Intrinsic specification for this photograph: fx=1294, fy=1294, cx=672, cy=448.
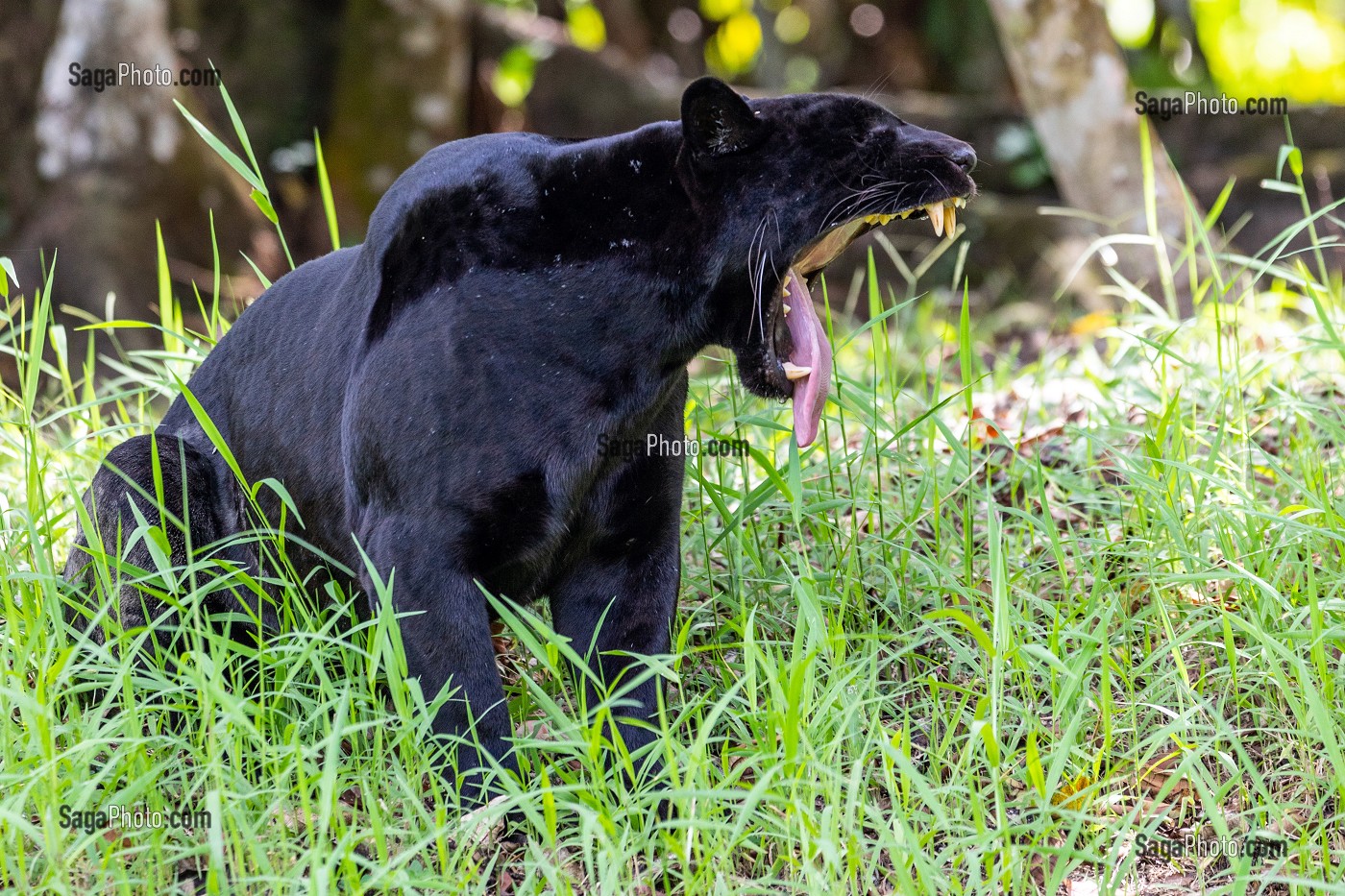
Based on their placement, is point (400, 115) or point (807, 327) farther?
point (400, 115)

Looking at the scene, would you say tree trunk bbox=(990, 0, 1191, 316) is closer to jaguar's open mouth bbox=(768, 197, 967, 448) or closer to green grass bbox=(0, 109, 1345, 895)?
green grass bbox=(0, 109, 1345, 895)

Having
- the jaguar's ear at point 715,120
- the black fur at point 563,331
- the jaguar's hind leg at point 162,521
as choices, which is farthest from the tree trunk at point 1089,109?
the jaguar's hind leg at point 162,521

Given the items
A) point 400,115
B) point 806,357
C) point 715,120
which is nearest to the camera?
point 715,120

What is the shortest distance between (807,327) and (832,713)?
775 mm

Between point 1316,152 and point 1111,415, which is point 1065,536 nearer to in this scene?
point 1111,415

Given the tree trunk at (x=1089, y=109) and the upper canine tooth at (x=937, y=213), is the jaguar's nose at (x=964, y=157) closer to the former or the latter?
the upper canine tooth at (x=937, y=213)

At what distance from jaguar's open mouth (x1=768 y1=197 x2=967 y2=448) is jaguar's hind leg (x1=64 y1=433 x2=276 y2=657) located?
3.87 feet

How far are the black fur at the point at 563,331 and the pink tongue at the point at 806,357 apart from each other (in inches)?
1.9

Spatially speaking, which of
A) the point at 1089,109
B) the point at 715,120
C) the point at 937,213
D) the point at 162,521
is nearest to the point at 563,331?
the point at 715,120

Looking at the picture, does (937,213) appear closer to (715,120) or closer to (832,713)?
(715,120)

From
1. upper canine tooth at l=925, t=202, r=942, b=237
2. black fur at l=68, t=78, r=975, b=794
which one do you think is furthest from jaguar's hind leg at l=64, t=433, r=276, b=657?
upper canine tooth at l=925, t=202, r=942, b=237

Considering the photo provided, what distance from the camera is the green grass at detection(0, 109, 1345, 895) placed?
215 cm

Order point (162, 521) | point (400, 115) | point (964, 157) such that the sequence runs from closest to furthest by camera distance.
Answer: point (964, 157)
point (162, 521)
point (400, 115)

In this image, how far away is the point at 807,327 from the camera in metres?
2.63
